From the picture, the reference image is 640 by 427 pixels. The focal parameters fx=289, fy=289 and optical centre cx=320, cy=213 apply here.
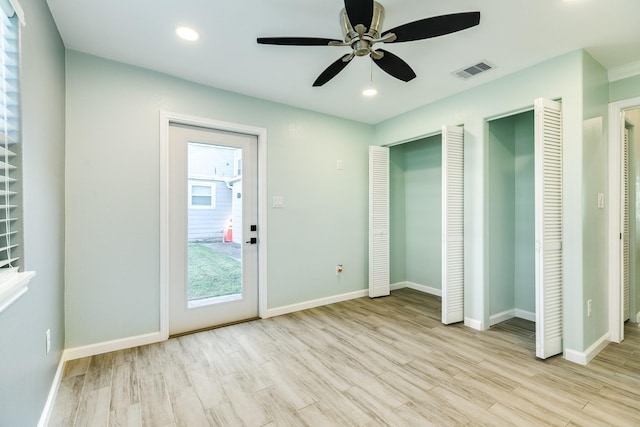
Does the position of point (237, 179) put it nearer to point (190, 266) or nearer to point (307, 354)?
point (190, 266)

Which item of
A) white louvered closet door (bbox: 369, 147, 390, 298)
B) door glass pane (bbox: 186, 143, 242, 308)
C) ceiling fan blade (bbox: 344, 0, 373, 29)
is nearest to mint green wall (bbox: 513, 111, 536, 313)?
white louvered closet door (bbox: 369, 147, 390, 298)

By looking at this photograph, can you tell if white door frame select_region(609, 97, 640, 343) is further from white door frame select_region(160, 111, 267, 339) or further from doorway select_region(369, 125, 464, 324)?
white door frame select_region(160, 111, 267, 339)

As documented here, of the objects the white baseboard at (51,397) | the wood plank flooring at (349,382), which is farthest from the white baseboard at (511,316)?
the white baseboard at (51,397)

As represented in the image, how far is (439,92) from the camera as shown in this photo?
3.31 metres

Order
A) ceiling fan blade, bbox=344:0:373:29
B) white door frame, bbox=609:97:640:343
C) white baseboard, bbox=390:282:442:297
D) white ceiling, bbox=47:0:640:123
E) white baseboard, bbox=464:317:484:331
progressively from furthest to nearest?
1. white baseboard, bbox=390:282:442:297
2. white baseboard, bbox=464:317:484:331
3. white door frame, bbox=609:97:640:343
4. white ceiling, bbox=47:0:640:123
5. ceiling fan blade, bbox=344:0:373:29

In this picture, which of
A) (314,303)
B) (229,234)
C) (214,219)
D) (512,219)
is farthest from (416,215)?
(214,219)

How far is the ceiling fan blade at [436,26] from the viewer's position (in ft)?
5.31

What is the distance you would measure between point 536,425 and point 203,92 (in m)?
3.85

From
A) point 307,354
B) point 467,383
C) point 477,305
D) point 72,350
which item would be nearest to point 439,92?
point 477,305

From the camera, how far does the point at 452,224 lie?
3.26 meters

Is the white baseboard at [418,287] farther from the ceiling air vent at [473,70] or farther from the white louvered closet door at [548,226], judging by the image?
the ceiling air vent at [473,70]

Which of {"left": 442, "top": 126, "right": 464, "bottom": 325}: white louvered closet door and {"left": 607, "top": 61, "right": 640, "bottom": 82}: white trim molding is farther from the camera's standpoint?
{"left": 442, "top": 126, "right": 464, "bottom": 325}: white louvered closet door

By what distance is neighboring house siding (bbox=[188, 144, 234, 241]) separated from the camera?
308cm

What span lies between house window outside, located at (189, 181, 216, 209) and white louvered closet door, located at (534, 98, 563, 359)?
10.3 ft
